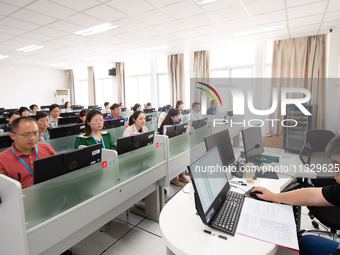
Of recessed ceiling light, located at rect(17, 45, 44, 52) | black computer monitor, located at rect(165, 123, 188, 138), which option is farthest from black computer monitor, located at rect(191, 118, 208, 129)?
recessed ceiling light, located at rect(17, 45, 44, 52)

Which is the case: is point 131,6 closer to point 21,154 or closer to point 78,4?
point 78,4

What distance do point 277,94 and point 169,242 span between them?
19.7ft

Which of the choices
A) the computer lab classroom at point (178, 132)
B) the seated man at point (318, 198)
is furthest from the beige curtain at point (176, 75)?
the seated man at point (318, 198)

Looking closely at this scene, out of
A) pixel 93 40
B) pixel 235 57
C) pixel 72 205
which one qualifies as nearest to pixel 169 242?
pixel 72 205

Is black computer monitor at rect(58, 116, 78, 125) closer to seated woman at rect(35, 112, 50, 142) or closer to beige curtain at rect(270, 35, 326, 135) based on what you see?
seated woman at rect(35, 112, 50, 142)

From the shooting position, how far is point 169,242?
104 cm

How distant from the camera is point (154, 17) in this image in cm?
398

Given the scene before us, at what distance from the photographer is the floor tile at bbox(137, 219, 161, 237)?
2.26 metres

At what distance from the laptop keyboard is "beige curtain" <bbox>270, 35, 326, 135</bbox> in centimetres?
522

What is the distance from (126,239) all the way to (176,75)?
6526mm

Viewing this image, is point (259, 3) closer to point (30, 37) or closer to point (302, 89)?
point (302, 89)

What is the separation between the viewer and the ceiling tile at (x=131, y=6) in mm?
3331

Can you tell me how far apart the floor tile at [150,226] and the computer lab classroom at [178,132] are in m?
0.02

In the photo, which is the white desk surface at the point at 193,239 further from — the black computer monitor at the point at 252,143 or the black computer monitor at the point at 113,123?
the black computer monitor at the point at 113,123
